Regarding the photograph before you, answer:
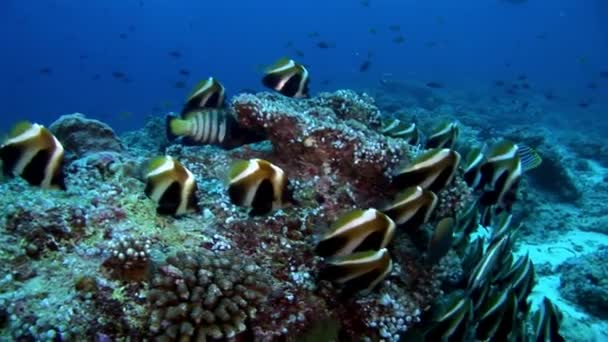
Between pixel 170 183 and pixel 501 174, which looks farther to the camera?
pixel 501 174

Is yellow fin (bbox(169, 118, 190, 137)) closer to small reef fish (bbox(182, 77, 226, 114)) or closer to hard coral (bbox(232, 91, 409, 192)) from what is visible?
small reef fish (bbox(182, 77, 226, 114))

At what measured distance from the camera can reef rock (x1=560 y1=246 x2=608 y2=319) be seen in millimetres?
7121

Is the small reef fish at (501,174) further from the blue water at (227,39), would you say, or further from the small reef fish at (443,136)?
the blue water at (227,39)

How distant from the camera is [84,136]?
617 cm

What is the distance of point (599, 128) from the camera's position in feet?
87.4

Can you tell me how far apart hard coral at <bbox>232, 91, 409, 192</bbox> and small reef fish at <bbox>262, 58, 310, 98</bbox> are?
0.79 ft

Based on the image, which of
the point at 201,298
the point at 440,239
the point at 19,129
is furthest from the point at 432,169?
the point at 19,129

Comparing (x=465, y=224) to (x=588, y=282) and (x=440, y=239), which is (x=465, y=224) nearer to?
(x=440, y=239)

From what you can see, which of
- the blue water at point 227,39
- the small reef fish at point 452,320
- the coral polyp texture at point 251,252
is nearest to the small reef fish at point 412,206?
the coral polyp texture at point 251,252

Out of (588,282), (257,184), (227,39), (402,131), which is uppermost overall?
(257,184)

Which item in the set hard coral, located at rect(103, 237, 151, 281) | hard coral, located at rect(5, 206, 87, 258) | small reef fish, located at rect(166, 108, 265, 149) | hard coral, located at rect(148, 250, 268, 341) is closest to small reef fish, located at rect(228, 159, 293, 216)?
hard coral, located at rect(148, 250, 268, 341)

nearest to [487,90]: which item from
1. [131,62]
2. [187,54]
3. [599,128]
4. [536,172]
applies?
[599,128]

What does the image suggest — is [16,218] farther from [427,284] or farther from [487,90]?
[487,90]

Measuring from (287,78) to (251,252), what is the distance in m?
2.25
